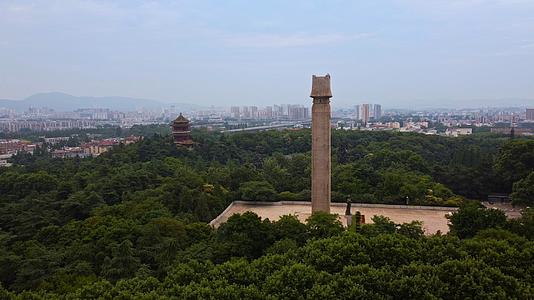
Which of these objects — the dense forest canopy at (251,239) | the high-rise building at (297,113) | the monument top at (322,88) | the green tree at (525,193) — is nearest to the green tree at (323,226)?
the dense forest canopy at (251,239)

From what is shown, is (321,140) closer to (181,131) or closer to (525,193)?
(525,193)

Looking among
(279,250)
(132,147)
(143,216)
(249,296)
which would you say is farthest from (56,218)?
(132,147)

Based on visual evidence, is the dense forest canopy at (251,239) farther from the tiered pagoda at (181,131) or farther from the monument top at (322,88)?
the tiered pagoda at (181,131)

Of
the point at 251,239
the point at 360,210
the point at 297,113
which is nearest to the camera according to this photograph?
the point at 251,239

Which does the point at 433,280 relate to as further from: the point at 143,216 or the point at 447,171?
the point at 447,171

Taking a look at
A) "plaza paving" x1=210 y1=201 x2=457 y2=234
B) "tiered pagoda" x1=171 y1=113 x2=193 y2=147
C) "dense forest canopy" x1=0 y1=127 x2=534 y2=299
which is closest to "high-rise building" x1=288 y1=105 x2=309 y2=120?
"tiered pagoda" x1=171 y1=113 x2=193 y2=147

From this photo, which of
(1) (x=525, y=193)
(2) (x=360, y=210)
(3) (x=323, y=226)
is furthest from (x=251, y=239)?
(1) (x=525, y=193)
